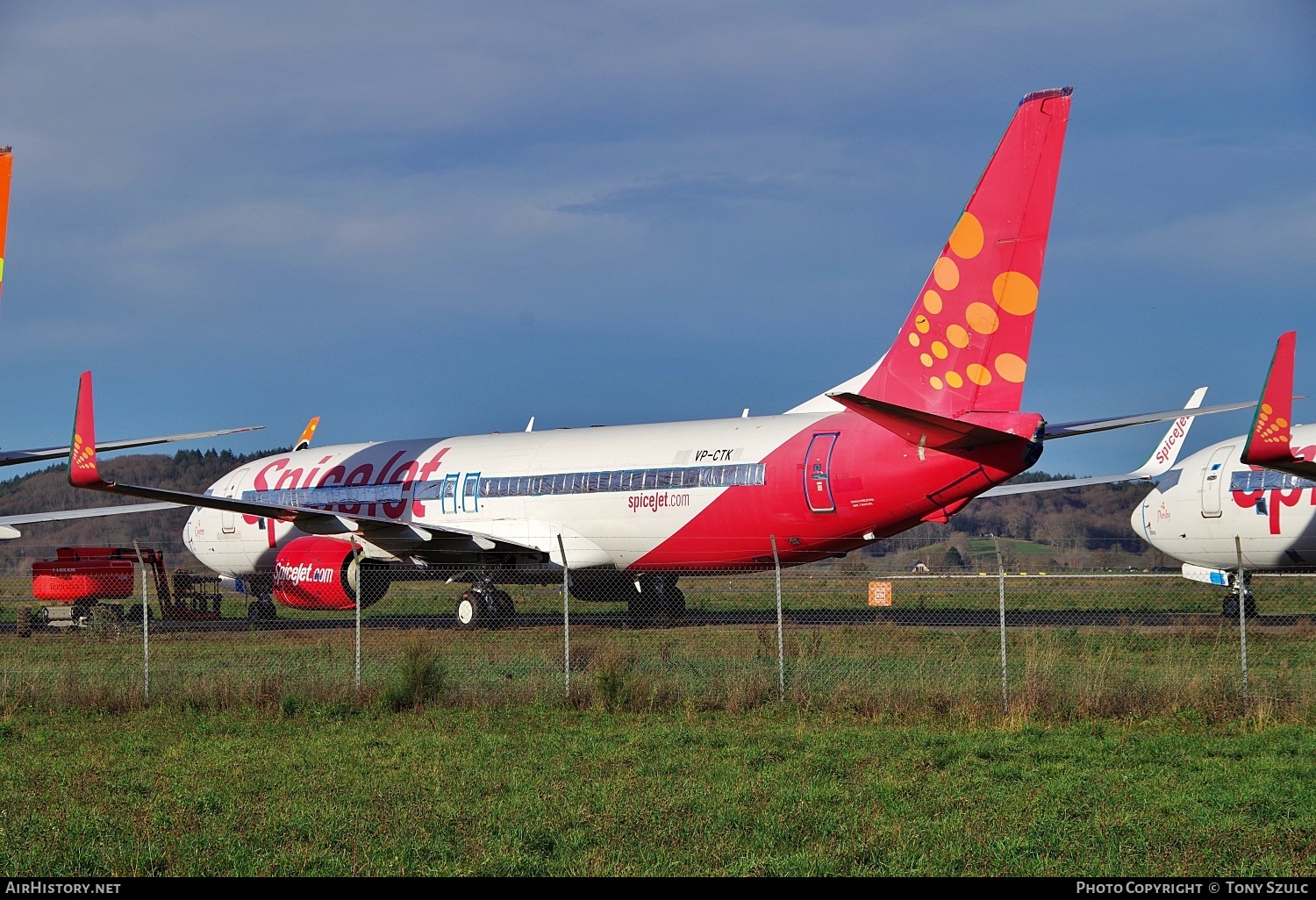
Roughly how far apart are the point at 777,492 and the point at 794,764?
11465mm

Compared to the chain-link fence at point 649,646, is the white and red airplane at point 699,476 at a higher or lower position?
higher

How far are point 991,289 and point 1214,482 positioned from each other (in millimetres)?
9516

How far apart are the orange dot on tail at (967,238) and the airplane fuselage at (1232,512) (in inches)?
278

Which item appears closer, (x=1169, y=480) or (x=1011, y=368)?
(x=1011, y=368)

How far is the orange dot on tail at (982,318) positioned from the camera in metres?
17.2

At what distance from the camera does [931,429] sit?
54.1 ft

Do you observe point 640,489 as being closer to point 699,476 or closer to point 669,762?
point 699,476

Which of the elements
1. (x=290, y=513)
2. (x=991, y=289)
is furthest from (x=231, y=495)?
(x=991, y=289)

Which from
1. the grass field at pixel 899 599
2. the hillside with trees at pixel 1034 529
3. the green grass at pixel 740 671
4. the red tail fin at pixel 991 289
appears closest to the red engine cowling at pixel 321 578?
the green grass at pixel 740 671

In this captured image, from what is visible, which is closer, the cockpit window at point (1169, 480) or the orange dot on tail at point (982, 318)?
the orange dot on tail at point (982, 318)

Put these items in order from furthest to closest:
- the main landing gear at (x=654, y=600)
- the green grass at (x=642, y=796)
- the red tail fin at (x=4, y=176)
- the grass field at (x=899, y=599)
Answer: the grass field at (x=899, y=599) → the main landing gear at (x=654, y=600) → the red tail fin at (x=4, y=176) → the green grass at (x=642, y=796)

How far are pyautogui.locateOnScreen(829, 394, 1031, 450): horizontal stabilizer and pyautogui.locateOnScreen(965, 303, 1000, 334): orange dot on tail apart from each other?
1.49m

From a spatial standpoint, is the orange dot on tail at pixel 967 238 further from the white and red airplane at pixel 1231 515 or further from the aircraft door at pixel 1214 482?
the aircraft door at pixel 1214 482

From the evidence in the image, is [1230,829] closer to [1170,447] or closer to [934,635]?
[934,635]
